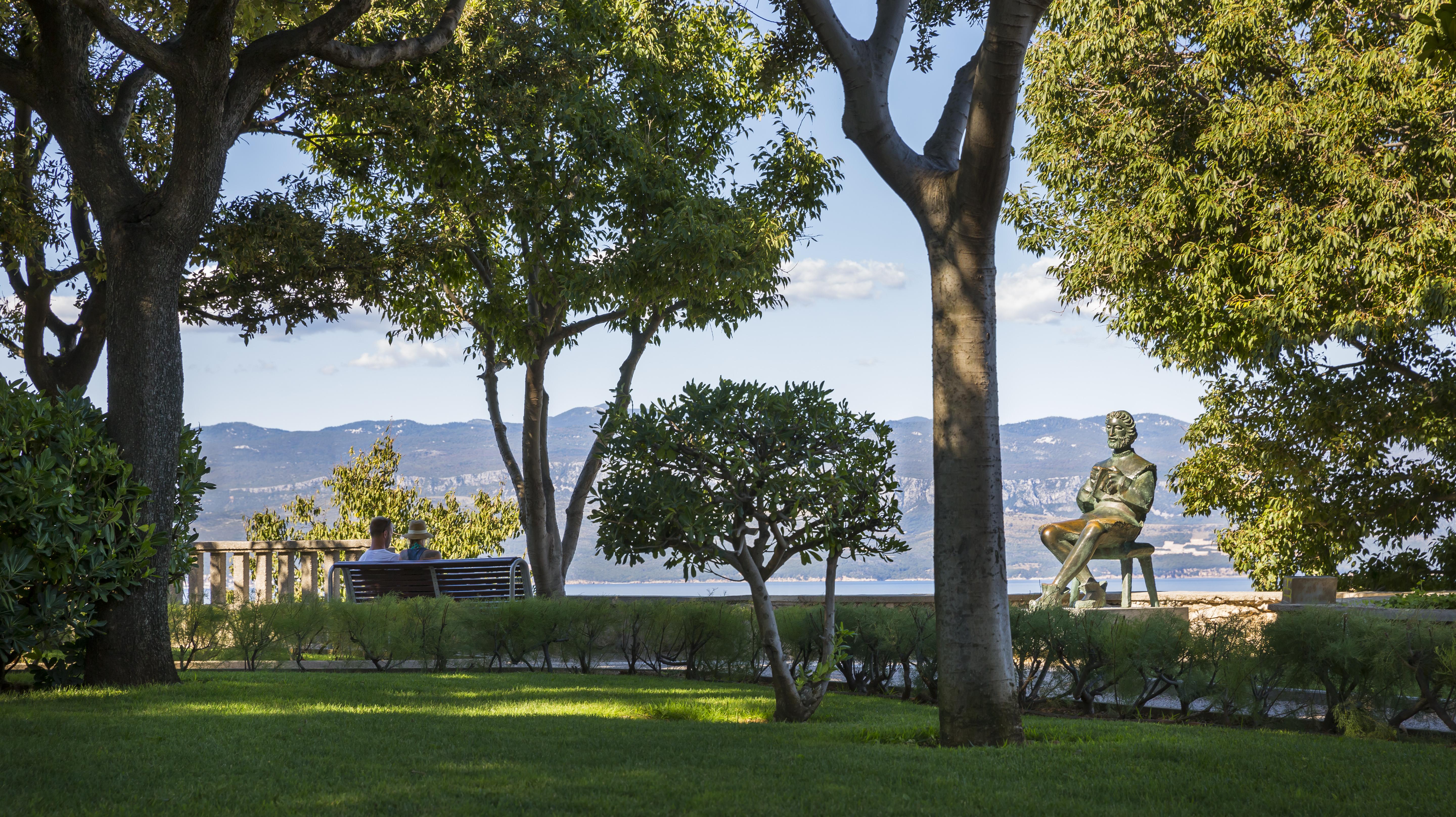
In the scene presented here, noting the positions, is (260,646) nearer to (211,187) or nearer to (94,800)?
(211,187)

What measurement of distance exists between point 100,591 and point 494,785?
12.6ft

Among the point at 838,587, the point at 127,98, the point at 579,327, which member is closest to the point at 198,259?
the point at 127,98

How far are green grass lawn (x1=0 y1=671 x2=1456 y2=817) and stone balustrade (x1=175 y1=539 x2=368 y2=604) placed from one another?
5.32m

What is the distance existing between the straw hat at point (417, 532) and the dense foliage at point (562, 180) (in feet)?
7.34

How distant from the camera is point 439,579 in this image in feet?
31.9

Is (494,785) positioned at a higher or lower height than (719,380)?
lower

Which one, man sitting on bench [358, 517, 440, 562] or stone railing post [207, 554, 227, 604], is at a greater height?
man sitting on bench [358, 517, 440, 562]

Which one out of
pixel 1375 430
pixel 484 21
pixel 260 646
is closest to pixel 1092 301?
pixel 1375 430

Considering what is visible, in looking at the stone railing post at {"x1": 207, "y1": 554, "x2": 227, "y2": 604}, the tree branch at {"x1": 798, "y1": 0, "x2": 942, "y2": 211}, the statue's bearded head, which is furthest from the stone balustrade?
the statue's bearded head

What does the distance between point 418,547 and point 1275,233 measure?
1087 centimetres

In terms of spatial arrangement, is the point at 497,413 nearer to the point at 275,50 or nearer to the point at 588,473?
the point at 588,473

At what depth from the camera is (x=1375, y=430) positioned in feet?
44.6

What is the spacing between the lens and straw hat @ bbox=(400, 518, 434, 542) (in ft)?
36.7

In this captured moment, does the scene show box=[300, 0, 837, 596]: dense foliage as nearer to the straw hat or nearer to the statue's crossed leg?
the straw hat
